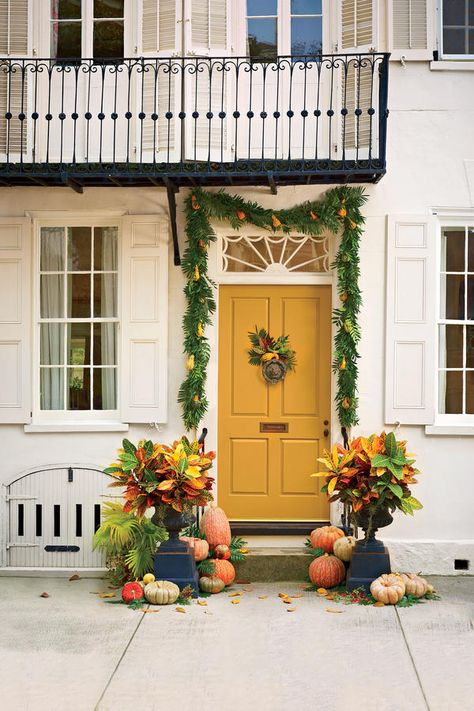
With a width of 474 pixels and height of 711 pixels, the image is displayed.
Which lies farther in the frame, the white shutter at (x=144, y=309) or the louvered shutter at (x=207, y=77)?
the white shutter at (x=144, y=309)

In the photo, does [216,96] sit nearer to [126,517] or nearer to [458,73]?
[458,73]

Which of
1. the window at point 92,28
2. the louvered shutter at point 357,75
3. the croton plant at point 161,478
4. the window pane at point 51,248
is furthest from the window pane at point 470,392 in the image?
the window at point 92,28

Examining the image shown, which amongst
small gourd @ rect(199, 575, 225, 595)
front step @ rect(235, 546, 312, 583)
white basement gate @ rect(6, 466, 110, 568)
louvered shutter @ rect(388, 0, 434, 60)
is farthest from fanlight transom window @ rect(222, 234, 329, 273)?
small gourd @ rect(199, 575, 225, 595)

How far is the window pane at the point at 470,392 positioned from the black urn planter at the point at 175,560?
2.85 meters

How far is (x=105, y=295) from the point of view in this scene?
30.1 feet

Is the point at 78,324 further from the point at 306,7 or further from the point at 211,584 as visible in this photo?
the point at 306,7

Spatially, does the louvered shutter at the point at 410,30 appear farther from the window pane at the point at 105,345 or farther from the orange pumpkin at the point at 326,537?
the orange pumpkin at the point at 326,537

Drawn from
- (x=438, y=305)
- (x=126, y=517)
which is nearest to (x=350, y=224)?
(x=438, y=305)

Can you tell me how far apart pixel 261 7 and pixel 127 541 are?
16.3ft

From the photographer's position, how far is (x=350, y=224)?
8.74m

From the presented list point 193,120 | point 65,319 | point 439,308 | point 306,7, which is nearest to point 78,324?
point 65,319

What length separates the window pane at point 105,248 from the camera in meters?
9.16

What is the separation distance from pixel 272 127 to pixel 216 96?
0.57 m

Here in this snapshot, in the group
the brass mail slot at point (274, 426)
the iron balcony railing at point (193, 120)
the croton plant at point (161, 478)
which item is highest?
the iron balcony railing at point (193, 120)
